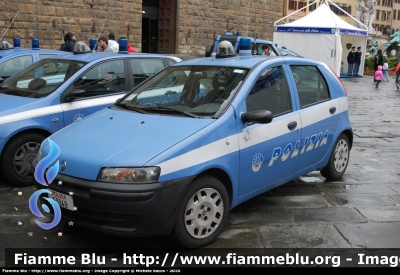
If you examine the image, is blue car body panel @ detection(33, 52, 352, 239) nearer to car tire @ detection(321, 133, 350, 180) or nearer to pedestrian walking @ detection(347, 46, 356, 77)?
car tire @ detection(321, 133, 350, 180)

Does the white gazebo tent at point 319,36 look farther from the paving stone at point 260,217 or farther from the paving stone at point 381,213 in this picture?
the paving stone at point 260,217

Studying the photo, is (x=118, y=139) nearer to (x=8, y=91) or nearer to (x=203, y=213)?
(x=203, y=213)

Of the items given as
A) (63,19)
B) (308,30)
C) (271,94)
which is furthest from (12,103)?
(308,30)

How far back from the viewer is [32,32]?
17.8 m

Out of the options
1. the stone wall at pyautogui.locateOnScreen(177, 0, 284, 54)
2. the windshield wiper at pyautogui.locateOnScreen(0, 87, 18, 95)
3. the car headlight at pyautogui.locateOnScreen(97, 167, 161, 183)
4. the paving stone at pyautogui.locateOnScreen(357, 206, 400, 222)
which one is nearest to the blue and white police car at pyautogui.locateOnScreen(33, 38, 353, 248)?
the car headlight at pyautogui.locateOnScreen(97, 167, 161, 183)

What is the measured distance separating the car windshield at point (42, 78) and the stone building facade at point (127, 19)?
564cm

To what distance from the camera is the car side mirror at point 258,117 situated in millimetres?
4477

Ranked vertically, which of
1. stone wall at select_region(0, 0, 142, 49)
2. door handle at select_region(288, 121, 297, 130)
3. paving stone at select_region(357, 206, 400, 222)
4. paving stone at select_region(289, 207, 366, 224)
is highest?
stone wall at select_region(0, 0, 142, 49)

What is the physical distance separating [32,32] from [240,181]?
15158 millimetres

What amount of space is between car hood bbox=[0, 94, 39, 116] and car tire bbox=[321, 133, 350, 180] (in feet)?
11.9

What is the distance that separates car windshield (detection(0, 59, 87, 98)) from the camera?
6.52m

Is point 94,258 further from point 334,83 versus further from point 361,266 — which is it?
point 334,83

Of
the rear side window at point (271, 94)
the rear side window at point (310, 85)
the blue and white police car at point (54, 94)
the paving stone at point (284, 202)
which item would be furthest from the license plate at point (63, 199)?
the rear side window at point (310, 85)

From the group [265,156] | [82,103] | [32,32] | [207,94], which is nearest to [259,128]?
[265,156]
